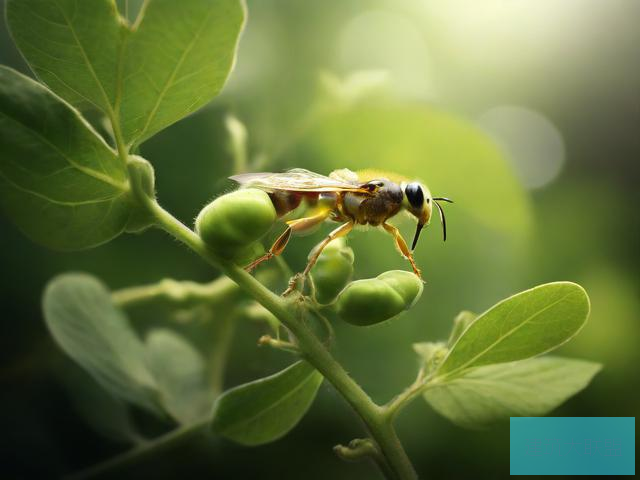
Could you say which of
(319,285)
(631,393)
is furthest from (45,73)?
(631,393)

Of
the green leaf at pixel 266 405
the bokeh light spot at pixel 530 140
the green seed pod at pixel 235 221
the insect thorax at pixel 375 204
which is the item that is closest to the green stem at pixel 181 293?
the insect thorax at pixel 375 204

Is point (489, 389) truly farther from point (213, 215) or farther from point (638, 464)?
point (638, 464)

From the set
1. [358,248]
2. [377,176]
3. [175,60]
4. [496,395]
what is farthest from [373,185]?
[175,60]

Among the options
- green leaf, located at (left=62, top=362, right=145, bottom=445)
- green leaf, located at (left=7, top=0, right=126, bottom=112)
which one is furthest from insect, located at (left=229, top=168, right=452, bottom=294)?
green leaf, located at (left=62, top=362, right=145, bottom=445)

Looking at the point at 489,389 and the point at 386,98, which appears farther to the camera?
the point at 386,98

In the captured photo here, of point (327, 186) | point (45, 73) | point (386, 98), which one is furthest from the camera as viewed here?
point (386, 98)

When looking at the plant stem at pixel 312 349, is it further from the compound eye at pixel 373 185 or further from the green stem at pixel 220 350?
the green stem at pixel 220 350
